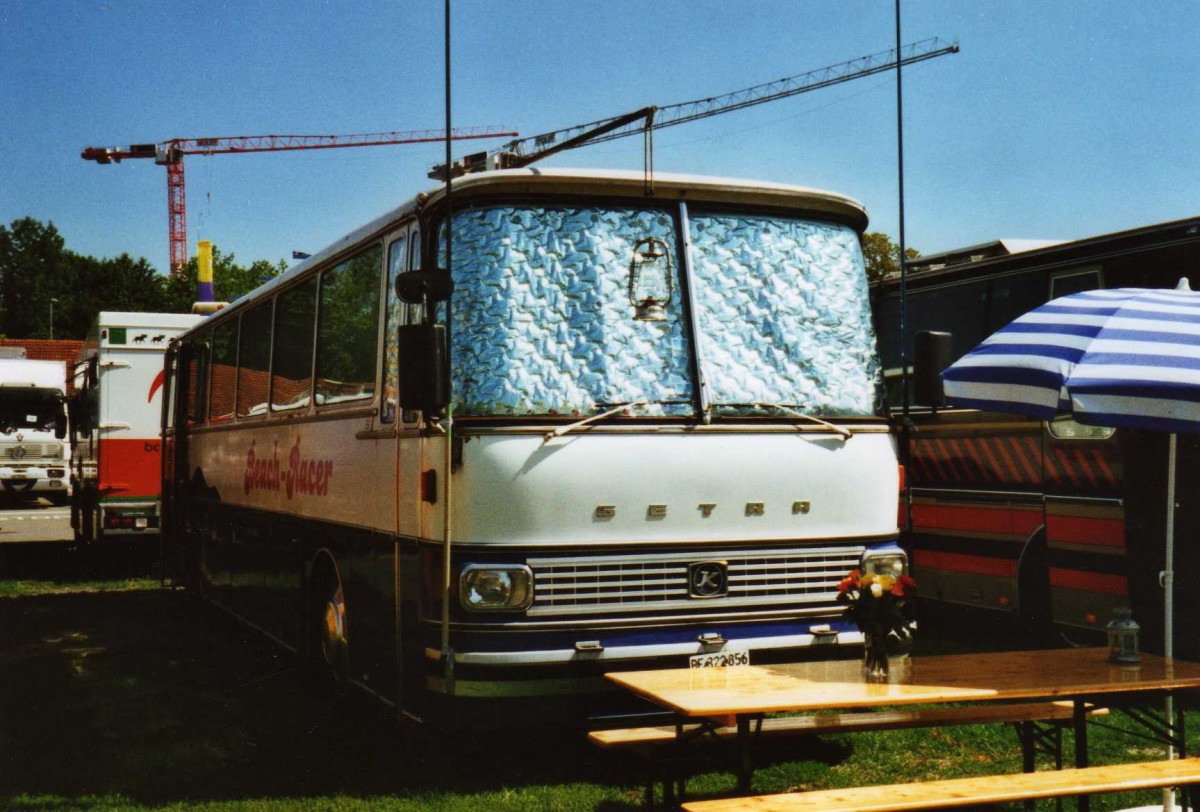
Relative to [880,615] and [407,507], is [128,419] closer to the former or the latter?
[407,507]

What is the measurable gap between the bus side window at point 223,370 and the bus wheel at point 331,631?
361cm

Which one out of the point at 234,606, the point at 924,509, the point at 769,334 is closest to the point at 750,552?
the point at 769,334

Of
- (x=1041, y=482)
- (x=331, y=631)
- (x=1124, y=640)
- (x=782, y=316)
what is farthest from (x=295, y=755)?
(x=1041, y=482)

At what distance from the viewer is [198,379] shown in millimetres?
13875

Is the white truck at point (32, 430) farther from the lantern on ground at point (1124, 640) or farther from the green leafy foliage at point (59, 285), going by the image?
the green leafy foliage at point (59, 285)

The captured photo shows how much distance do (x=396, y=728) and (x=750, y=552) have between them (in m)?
2.62

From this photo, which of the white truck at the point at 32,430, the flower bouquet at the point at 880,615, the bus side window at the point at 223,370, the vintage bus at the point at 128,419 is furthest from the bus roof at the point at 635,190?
the white truck at the point at 32,430

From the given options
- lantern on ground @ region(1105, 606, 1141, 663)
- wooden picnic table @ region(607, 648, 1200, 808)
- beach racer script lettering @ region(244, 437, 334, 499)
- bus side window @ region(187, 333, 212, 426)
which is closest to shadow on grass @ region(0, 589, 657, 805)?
beach racer script lettering @ region(244, 437, 334, 499)

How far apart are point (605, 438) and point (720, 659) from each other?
123cm

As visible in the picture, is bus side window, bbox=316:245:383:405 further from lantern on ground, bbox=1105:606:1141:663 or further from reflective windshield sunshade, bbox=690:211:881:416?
lantern on ground, bbox=1105:606:1141:663

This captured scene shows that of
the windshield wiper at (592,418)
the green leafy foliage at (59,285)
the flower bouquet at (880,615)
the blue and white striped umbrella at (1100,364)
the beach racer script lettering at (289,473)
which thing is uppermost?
the green leafy foliage at (59,285)

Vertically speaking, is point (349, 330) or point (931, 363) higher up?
point (349, 330)

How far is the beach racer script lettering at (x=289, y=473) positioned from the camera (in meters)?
8.59

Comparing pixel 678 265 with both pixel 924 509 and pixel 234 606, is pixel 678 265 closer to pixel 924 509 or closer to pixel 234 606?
pixel 924 509
